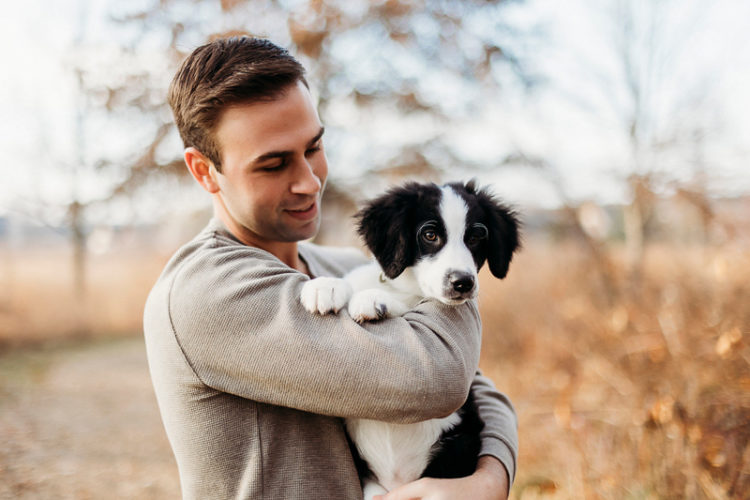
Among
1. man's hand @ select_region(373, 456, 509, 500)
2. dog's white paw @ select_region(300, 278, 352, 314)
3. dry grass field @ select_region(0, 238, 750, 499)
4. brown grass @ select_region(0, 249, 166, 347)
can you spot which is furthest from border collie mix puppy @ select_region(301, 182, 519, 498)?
brown grass @ select_region(0, 249, 166, 347)

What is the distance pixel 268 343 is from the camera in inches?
54.9

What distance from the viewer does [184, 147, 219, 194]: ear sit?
74.5 inches

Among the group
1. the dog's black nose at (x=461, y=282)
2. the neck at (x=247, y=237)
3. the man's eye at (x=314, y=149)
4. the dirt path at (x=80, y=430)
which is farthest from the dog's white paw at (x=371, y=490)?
the dirt path at (x=80, y=430)

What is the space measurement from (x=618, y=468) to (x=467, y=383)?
2.59m

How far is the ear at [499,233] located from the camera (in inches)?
86.3

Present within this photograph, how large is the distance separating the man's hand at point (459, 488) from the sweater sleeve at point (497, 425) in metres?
0.10

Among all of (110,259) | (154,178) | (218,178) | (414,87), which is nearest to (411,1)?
(414,87)

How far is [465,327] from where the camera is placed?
163 centimetres

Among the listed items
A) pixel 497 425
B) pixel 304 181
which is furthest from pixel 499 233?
pixel 304 181

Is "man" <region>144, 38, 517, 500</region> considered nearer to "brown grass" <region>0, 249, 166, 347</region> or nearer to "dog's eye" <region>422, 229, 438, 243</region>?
"dog's eye" <region>422, 229, 438, 243</region>

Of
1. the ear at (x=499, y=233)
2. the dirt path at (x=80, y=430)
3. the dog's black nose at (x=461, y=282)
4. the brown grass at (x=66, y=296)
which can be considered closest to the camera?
the dog's black nose at (x=461, y=282)

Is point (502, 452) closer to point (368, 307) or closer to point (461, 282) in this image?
point (461, 282)

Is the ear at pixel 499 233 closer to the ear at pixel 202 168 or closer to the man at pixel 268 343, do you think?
the man at pixel 268 343

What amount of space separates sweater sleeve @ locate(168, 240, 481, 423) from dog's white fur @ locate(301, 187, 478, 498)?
A: 68mm
